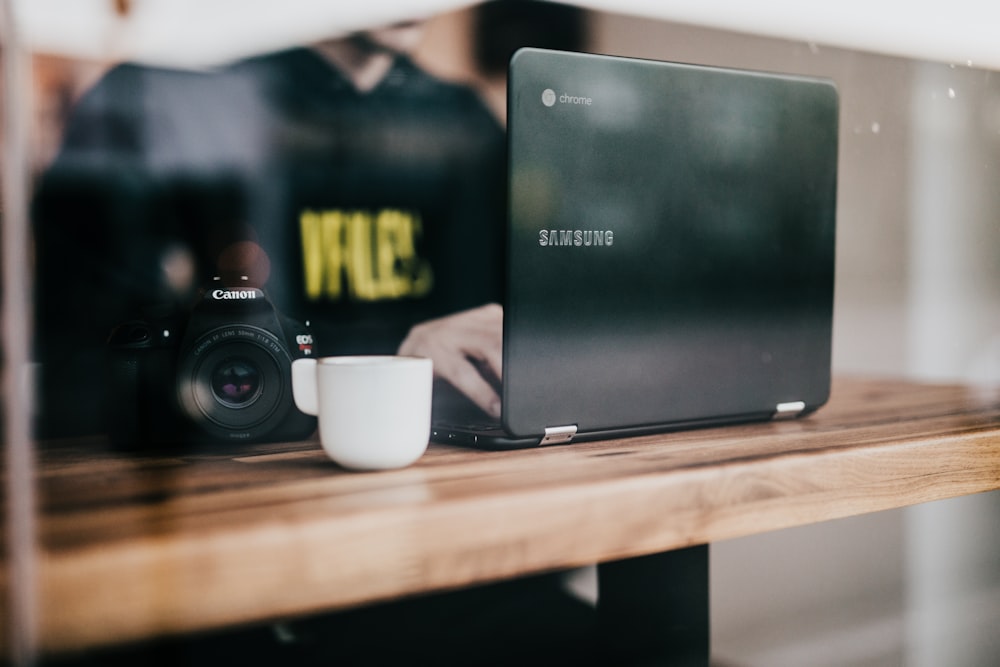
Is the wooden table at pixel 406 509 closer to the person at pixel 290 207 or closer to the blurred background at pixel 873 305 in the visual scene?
the person at pixel 290 207

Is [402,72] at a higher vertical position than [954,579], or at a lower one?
higher

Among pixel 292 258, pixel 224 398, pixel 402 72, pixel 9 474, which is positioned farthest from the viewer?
pixel 402 72

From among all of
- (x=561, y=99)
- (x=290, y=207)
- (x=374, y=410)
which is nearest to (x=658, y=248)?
(x=561, y=99)

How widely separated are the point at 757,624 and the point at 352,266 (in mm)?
842

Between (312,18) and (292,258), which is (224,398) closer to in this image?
(292,258)

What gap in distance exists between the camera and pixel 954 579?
1296 mm

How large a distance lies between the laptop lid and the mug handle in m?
0.12

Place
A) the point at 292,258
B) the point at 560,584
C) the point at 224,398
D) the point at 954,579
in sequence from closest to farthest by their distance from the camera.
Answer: the point at 224,398 < the point at 560,584 < the point at 292,258 < the point at 954,579

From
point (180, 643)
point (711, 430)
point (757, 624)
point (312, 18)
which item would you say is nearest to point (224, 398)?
point (180, 643)

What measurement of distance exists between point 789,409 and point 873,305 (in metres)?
0.80

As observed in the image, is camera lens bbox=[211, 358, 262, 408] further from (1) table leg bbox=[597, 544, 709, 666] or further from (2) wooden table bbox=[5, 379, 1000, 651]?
(1) table leg bbox=[597, 544, 709, 666]

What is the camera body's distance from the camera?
1.77 ft

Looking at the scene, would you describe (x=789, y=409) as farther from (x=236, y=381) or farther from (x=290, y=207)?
(x=290, y=207)

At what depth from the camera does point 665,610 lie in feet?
2.21
